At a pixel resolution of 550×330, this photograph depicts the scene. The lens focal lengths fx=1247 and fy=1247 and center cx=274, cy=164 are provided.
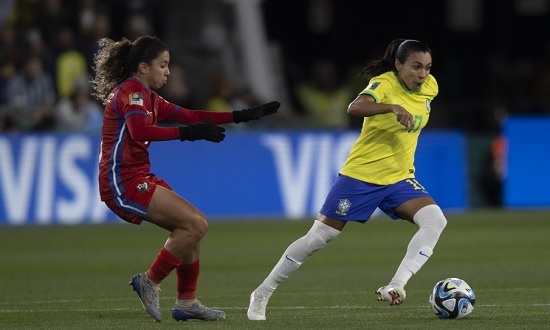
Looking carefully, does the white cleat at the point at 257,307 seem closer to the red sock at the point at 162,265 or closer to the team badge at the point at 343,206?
the red sock at the point at 162,265

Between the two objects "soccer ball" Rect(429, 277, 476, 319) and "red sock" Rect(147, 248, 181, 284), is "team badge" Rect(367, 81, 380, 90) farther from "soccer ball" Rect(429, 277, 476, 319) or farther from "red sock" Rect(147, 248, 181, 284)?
"red sock" Rect(147, 248, 181, 284)

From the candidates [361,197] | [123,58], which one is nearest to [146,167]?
[123,58]

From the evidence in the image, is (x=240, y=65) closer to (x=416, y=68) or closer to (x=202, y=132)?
(x=416, y=68)

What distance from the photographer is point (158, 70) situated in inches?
366

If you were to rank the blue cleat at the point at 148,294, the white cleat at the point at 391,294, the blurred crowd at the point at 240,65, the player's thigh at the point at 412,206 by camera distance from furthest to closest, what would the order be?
the blurred crowd at the point at 240,65
the player's thigh at the point at 412,206
the blue cleat at the point at 148,294
the white cleat at the point at 391,294

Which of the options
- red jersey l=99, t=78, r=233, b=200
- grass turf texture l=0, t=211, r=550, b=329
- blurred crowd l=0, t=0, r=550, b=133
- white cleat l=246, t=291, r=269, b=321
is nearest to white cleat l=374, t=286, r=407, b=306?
grass turf texture l=0, t=211, r=550, b=329

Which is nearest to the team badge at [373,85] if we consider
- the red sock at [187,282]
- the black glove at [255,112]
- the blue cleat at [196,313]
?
the black glove at [255,112]

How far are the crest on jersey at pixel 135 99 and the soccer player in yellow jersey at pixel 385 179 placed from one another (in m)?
1.53

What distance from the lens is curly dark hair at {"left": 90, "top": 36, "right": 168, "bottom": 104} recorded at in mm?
9312

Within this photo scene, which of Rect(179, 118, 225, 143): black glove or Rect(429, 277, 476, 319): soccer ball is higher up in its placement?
Rect(179, 118, 225, 143): black glove

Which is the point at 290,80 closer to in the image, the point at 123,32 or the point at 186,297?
the point at 123,32

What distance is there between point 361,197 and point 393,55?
1.13m

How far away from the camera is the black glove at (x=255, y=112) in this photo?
9344 mm

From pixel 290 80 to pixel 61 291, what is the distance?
58.0ft
